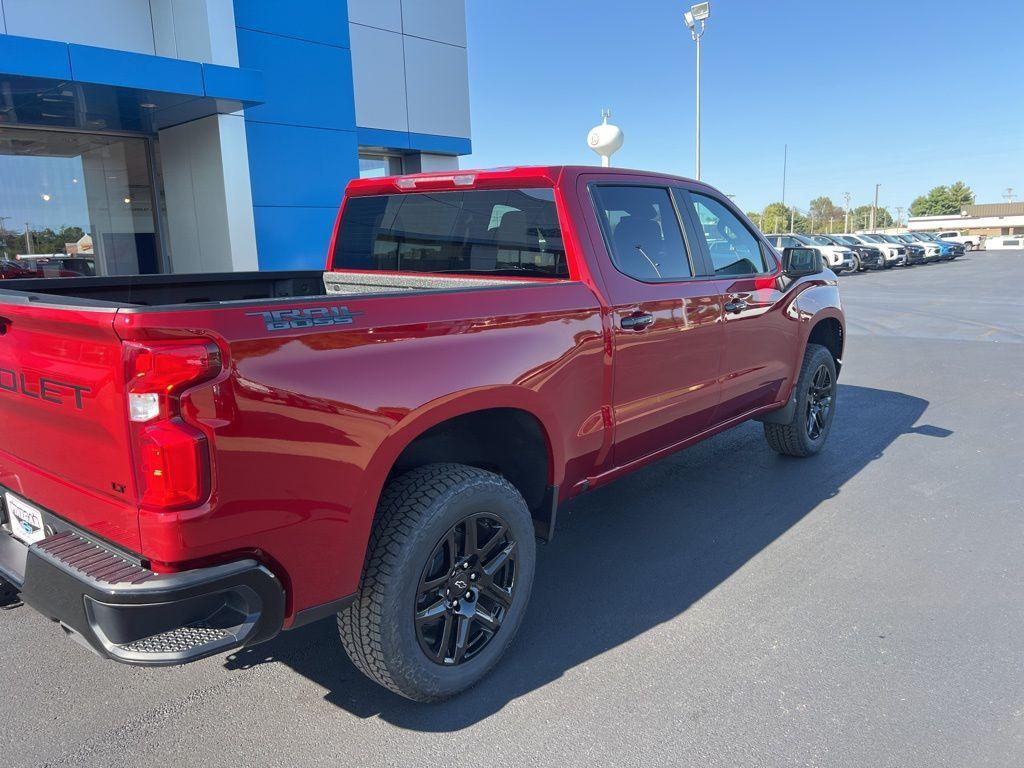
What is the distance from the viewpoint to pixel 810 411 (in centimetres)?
542

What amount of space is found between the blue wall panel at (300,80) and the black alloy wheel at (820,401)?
9.10m

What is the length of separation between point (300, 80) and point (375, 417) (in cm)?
1080

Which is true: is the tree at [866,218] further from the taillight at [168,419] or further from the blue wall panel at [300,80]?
the taillight at [168,419]

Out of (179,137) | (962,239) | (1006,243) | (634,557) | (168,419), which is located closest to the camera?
(168,419)

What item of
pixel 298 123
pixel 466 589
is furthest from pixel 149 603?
pixel 298 123

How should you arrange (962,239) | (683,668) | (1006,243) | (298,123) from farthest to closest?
(962,239)
(1006,243)
(298,123)
(683,668)

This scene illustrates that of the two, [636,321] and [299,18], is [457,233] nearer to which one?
[636,321]

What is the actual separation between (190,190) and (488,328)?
32.0 ft

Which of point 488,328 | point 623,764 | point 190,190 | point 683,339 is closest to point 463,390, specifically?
point 488,328

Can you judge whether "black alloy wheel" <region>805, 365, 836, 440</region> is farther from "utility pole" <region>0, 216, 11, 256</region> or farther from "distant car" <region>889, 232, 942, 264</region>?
"distant car" <region>889, 232, 942, 264</region>

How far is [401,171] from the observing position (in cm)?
1505

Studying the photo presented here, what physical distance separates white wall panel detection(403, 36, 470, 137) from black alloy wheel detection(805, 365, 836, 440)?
1107cm

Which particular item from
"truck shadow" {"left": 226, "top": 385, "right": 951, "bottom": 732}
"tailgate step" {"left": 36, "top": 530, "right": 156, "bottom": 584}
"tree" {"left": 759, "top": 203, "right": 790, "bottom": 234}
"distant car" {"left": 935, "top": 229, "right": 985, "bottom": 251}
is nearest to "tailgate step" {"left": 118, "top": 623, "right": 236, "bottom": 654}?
"tailgate step" {"left": 36, "top": 530, "right": 156, "bottom": 584}

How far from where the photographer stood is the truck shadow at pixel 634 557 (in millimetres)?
2842
